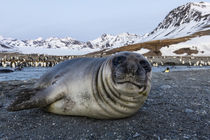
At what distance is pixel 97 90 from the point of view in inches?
173

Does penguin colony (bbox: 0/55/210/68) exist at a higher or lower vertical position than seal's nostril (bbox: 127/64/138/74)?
higher

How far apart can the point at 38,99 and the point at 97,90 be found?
125 cm

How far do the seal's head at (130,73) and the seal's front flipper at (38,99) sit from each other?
139 centimetres

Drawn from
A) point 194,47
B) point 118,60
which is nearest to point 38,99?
point 118,60

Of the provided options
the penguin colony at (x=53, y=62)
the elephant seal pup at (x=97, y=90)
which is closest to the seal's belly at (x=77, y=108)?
the elephant seal pup at (x=97, y=90)

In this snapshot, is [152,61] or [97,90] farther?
[152,61]

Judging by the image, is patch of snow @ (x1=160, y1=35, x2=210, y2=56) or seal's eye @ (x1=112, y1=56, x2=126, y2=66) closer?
seal's eye @ (x1=112, y1=56, x2=126, y2=66)

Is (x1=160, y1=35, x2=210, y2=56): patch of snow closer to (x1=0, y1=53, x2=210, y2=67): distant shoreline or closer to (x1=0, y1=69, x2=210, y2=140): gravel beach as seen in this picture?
(x1=0, y1=53, x2=210, y2=67): distant shoreline

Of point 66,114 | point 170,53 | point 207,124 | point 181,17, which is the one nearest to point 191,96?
point 207,124

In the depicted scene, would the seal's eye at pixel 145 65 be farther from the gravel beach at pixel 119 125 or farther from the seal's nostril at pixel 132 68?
the gravel beach at pixel 119 125

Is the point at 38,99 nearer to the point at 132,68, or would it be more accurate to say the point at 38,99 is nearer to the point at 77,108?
the point at 77,108

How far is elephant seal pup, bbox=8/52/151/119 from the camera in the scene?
3.89 meters

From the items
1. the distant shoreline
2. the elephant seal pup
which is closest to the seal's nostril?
the elephant seal pup

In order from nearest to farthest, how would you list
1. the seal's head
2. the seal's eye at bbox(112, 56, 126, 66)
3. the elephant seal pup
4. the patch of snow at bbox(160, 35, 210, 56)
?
the seal's head, the elephant seal pup, the seal's eye at bbox(112, 56, 126, 66), the patch of snow at bbox(160, 35, 210, 56)
